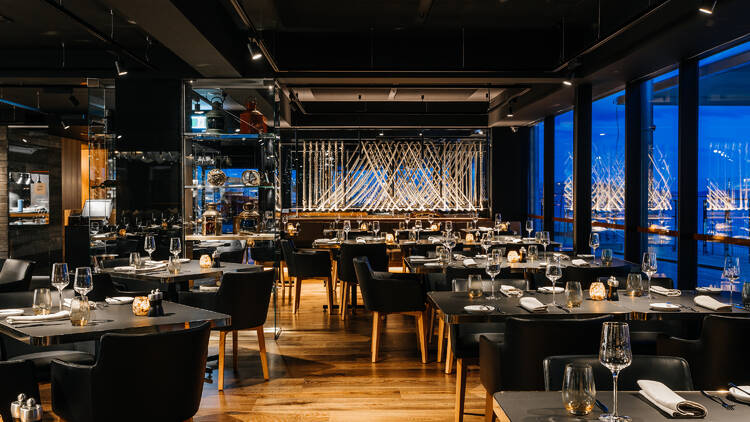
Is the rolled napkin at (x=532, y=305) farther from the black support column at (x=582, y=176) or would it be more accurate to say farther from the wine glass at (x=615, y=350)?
the black support column at (x=582, y=176)

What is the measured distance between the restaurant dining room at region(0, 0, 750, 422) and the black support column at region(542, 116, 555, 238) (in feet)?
0.70

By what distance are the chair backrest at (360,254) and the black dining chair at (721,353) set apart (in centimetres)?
388

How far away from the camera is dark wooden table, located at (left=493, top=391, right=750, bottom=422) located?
5.60ft

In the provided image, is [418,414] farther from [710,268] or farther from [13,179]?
[13,179]

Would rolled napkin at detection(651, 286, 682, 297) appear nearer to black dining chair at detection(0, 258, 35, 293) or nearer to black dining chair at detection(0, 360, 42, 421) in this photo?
black dining chair at detection(0, 360, 42, 421)

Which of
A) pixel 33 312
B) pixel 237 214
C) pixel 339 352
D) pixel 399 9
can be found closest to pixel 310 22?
pixel 399 9

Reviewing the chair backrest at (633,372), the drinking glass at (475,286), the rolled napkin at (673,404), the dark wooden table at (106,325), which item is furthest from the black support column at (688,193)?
the dark wooden table at (106,325)

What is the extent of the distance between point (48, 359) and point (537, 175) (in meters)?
10.5

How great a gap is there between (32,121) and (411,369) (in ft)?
31.0

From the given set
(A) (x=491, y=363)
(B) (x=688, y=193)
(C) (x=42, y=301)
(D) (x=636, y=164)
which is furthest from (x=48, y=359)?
(D) (x=636, y=164)

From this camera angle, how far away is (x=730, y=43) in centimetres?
581

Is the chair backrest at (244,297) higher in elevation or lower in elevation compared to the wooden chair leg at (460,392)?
higher

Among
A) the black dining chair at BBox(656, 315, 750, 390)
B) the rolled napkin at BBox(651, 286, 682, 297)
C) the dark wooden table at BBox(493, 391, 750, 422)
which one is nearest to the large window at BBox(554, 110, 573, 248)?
the rolled napkin at BBox(651, 286, 682, 297)

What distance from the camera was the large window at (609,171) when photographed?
8219 millimetres
